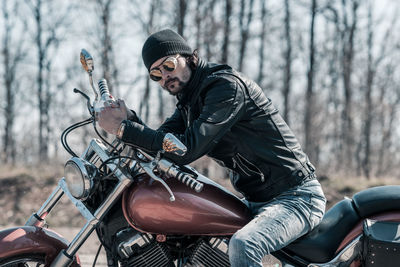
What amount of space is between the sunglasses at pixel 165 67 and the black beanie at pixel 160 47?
1.4 inches

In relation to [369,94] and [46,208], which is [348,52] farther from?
[46,208]

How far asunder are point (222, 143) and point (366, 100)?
63.8 feet

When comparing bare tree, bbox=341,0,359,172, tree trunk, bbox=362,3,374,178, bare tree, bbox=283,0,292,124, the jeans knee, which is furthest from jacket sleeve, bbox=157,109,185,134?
tree trunk, bbox=362,3,374,178

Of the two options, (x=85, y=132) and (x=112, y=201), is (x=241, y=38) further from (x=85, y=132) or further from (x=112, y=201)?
(x=112, y=201)

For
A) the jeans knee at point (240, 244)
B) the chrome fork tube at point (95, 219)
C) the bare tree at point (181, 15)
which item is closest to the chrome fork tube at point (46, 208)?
the chrome fork tube at point (95, 219)

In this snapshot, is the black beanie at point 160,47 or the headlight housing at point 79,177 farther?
the black beanie at point 160,47

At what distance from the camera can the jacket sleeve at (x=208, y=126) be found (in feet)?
7.35

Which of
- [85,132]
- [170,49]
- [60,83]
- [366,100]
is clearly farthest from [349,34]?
[170,49]

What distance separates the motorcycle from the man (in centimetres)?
12

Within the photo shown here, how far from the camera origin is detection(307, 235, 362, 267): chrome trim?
7.71ft

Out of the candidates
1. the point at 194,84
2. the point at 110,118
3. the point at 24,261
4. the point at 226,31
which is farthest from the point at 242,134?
the point at 226,31

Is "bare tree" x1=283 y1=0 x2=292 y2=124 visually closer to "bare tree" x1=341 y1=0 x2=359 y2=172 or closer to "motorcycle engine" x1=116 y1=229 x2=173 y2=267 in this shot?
"bare tree" x1=341 y1=0 x2=359 y2=172

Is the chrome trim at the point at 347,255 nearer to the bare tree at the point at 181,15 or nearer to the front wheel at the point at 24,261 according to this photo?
the front wheel at the point at 24,261

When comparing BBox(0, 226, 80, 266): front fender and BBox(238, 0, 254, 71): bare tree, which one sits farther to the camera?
BBox(238, 0, 254, 71): bare tree
